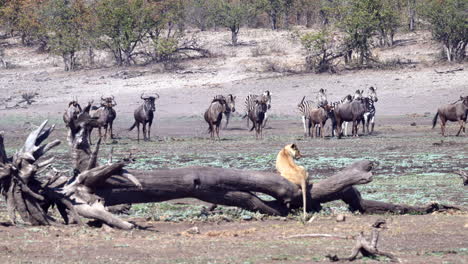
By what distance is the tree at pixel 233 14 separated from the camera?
45.8 m

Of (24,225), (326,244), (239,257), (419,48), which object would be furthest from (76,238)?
(419,48)

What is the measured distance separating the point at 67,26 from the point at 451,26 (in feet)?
65.8

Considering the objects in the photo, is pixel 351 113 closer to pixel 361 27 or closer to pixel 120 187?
pixel 361 27

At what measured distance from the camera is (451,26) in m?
39.8

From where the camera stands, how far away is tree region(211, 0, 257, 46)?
4584 cm

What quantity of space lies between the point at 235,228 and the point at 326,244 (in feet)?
5.75

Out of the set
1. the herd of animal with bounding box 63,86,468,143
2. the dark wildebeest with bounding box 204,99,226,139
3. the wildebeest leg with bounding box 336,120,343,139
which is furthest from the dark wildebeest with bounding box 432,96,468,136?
the dark wildebeest with bounding box 204,99,226,139

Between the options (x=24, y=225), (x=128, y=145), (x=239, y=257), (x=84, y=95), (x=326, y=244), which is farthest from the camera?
(x=84, y=95)

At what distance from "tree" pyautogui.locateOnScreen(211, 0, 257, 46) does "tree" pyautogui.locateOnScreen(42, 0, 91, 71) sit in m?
7.18

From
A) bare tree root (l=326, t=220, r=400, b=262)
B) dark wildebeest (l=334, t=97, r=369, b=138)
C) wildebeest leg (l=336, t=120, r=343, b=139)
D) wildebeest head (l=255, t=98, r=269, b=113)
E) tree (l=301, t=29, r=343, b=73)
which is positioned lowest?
wildebeest leg (l=336, t=120, r=343, b=139)

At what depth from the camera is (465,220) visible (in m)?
Result: 11.4

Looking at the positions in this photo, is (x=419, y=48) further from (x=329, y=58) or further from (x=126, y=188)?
(x=126, y=188)

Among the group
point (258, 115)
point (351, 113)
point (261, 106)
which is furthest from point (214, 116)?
point (351, 113)

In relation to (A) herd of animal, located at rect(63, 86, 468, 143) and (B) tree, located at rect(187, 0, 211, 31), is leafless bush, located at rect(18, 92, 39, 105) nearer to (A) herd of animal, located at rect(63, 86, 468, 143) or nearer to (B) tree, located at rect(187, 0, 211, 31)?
(A) herd of animal, located at rect(63, 86, 468, 143)
